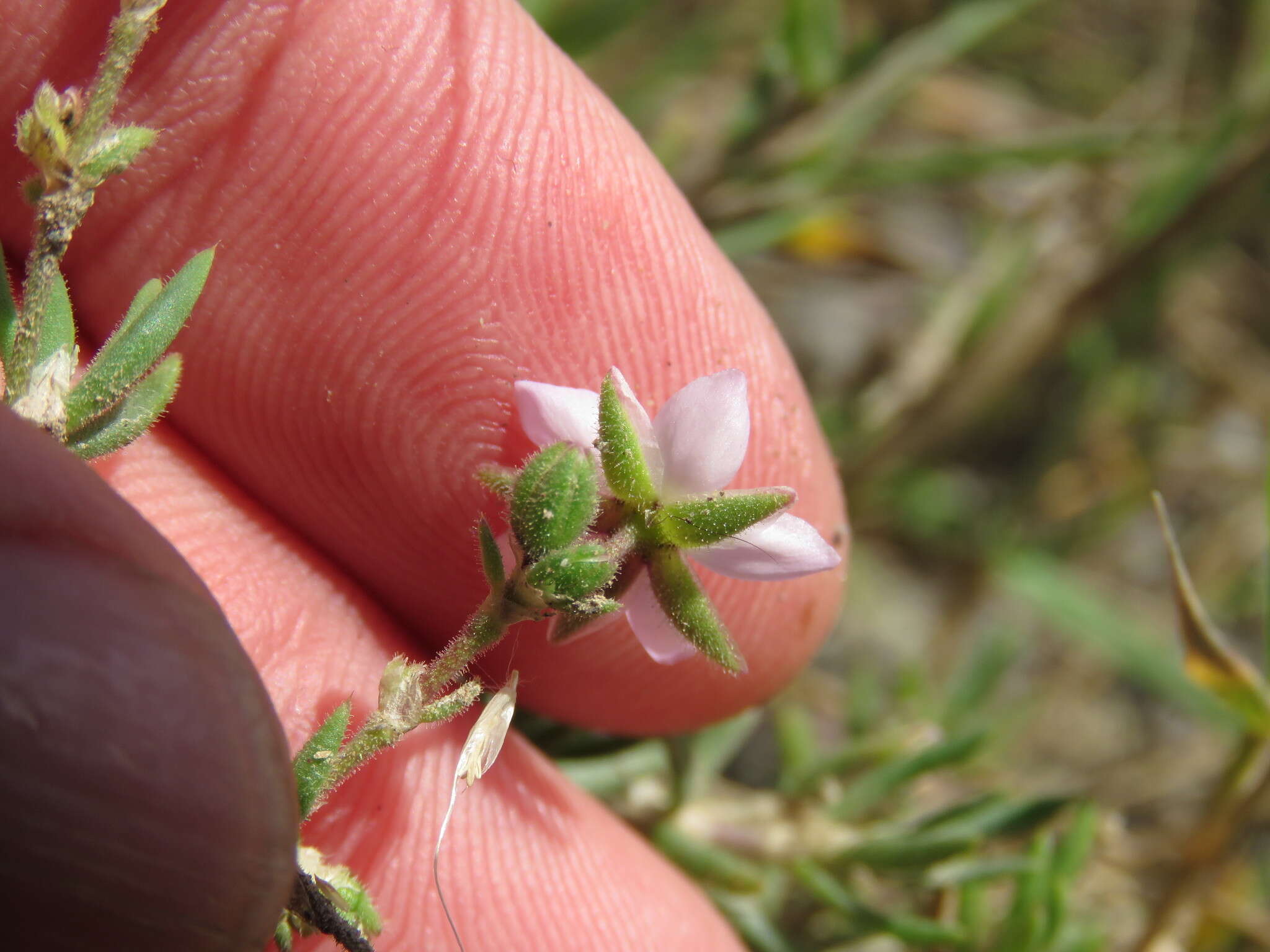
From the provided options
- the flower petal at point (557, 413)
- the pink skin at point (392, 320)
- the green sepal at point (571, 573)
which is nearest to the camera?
the green sepal at point (571, 573)

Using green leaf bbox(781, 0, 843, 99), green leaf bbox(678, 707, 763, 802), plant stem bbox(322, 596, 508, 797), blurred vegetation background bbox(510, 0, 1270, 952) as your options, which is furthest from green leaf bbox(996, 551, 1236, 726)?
plant stem bbox(322, 596, 508, 797)

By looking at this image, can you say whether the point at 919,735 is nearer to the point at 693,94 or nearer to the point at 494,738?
the point at 494,738

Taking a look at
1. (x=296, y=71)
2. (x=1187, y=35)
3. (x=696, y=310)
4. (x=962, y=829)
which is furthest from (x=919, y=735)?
(x=1187, y=35)

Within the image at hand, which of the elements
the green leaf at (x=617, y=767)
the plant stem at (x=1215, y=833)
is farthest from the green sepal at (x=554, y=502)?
the plant stem at (x=1215, y=833)

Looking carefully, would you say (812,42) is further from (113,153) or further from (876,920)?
(876,920)

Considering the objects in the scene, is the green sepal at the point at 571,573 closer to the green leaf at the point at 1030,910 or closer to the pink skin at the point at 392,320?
the pink skin at the point at 392,320

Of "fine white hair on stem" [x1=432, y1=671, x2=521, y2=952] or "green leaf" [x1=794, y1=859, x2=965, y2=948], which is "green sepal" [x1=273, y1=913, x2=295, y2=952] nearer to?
"fine white hair on stem" [x1=432, y1=671, x2=521, y2=952]
